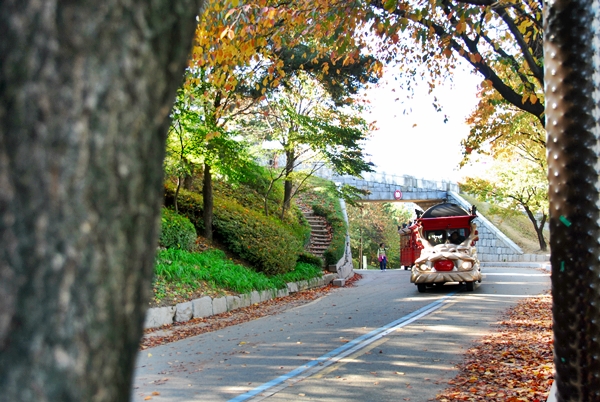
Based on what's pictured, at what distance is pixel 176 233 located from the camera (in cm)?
1683

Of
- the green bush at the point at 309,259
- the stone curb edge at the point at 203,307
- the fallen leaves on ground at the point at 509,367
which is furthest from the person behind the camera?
the green bush at the point at 309,259

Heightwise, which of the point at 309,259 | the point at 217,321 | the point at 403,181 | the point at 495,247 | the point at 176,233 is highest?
the point at 403,181

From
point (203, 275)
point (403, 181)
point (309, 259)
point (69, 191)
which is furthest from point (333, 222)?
point (69, 191)

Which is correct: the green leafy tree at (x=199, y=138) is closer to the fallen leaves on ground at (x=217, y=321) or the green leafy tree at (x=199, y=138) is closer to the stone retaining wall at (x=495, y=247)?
the fallen leaves on ground at (x=217, y=321)

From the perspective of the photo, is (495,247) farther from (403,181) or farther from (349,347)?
(349,347)

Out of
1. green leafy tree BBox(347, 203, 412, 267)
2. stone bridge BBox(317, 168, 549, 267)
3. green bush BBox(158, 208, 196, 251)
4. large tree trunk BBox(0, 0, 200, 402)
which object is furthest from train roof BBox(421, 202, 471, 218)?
green leafy tree BBox(347, 203, 412, 267)

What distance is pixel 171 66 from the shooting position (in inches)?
50.9

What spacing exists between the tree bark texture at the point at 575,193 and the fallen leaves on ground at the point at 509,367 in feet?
10.1

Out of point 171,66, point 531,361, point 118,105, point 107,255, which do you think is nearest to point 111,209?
point 107,255

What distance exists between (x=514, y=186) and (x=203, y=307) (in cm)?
2647

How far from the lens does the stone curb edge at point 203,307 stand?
12.4 meters

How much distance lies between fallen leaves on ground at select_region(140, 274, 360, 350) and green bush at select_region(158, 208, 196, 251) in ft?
9.30

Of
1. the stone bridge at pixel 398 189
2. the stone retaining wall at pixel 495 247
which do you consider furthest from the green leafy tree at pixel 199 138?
the stone bridge at pixel 398 189

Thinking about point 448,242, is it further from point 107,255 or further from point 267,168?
point 107,255
